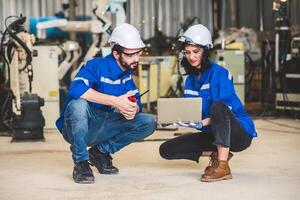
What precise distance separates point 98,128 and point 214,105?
2.32ft

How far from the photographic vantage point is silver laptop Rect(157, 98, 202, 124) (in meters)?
3.20

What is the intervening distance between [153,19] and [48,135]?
13.8 feet

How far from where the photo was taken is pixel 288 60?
660cm

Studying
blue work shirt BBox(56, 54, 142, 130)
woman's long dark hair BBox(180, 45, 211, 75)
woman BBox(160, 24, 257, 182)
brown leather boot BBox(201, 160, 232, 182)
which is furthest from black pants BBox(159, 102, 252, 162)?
blue work shirt BBox(56, 54, 142, 130)

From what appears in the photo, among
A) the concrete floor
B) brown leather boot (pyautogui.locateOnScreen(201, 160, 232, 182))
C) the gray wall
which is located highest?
the gray wall

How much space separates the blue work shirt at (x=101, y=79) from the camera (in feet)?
10.6

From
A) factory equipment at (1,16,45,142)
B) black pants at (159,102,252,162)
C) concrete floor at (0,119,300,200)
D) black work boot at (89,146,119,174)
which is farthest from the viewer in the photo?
factory equipment at (1,16,45,142)

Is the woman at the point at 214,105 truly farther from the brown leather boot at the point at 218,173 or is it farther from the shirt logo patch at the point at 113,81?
the shirt logo patch at the point at 113,81

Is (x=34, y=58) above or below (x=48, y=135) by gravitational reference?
Result: above

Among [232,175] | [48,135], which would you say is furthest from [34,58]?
[232,175]

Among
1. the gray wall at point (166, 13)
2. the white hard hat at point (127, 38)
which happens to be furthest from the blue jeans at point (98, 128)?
the gray wall at point (166, 13)

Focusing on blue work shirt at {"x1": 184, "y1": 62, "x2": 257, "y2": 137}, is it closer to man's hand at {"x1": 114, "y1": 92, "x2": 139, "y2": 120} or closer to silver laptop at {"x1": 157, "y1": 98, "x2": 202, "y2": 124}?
silver laptop at {"x1": 157, "y1": 98, "x2": 202, "y2": 124}

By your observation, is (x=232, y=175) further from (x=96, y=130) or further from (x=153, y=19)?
(x=153, y=19)

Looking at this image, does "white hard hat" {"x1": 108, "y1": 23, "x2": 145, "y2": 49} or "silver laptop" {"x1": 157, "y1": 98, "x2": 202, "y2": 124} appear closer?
"silver laptop" {"x1": 157, "y1": 98, "x2": 202, "y2": 124}
